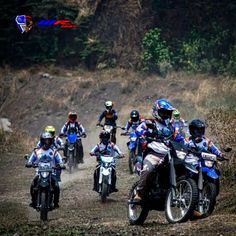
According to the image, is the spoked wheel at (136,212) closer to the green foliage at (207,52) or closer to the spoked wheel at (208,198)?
the spoked wheel at (208,198)

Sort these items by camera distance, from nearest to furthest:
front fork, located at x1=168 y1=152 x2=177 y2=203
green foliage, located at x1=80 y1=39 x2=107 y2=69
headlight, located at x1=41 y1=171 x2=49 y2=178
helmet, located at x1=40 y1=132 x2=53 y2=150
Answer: front fork, located at x1=168 y1=152 x2=177 y2=203
headlight, located at x1=41 y1=171 x2=49 y2=178
helmet, located at x1=40 y1=132 x2=53 y2=150
green foliage, located at x1=80 y1=39 x2=107 y2=69

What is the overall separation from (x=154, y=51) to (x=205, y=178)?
27.8 m

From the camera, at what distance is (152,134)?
10.8m

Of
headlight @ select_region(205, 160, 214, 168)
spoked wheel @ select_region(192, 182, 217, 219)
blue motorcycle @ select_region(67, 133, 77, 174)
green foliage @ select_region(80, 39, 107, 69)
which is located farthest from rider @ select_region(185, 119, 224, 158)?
green foliage @ select_region(80, 39, 107, 69)

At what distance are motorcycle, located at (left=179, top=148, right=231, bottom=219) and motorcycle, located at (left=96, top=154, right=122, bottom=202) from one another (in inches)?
195

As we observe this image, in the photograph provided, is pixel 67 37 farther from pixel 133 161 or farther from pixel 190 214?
pixel 190 214

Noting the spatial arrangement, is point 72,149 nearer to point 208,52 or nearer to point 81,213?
point 81,213

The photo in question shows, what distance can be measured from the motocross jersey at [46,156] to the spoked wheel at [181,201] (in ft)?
13.9

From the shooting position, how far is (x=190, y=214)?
32.2ft

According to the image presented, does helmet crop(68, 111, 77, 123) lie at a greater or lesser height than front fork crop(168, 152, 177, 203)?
greater

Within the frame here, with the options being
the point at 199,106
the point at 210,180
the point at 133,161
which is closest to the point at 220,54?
the point at 199,106

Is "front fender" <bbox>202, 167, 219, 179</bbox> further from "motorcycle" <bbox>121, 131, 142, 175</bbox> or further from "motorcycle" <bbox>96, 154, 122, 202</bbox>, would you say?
"motorcycle" <bbox>121, 131, 142, 175</bbox>

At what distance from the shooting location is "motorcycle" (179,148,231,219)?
35.4ft

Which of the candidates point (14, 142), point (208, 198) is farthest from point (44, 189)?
point (14, 142)
